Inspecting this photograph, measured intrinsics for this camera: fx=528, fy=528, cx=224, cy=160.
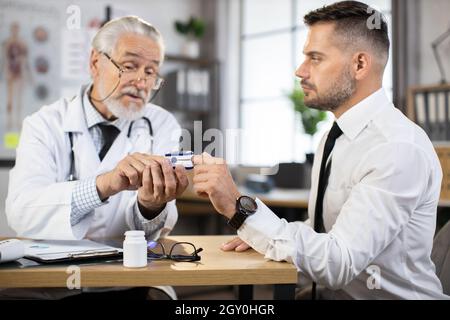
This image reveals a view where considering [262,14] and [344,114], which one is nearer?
[344,114]

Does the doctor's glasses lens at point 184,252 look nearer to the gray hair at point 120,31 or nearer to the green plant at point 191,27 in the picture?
the gray hair at point 120,31

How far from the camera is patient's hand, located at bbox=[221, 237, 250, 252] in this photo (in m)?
1.25

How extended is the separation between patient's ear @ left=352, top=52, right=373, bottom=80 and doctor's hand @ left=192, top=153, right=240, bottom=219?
46 cm

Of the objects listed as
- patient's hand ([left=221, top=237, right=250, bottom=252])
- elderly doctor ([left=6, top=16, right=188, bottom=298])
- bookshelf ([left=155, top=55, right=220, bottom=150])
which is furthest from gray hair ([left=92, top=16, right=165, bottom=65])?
bookshelf ([left=155, top=55, right=220, bottom=150])

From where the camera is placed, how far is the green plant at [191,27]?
182 inches

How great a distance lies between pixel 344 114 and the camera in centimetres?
140

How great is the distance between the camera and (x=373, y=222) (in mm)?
1156

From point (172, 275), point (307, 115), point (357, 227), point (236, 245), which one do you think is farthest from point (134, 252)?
point (307, 115)

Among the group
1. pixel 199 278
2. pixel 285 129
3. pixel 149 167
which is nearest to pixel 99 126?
pixel 149 167

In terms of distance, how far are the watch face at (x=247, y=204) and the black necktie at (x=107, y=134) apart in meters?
0.65

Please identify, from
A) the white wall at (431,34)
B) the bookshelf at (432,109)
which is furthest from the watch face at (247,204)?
the white wall at (431,34)

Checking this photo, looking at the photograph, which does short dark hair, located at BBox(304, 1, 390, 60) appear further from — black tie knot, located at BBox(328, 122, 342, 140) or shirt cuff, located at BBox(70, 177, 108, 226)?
shirt cuff, located at BBox(70, 177, 108, 226)

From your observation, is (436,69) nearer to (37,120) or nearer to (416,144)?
(416,144)
